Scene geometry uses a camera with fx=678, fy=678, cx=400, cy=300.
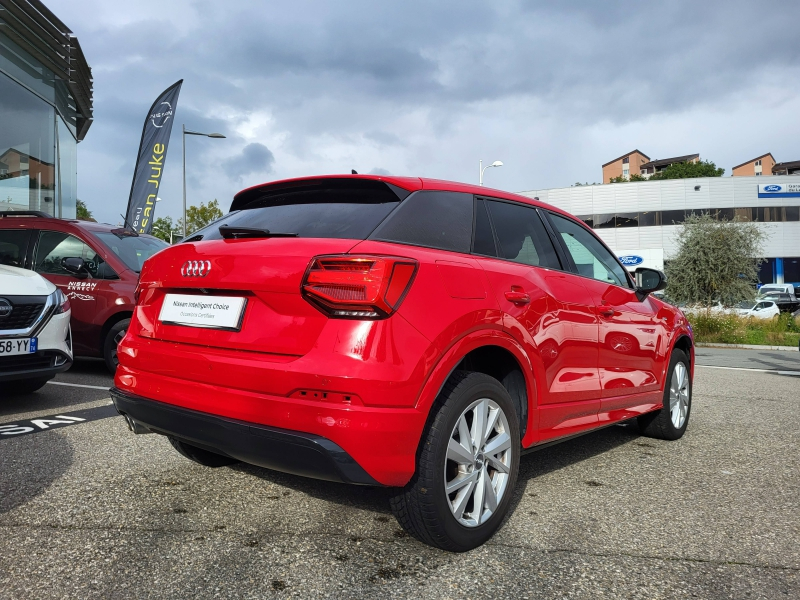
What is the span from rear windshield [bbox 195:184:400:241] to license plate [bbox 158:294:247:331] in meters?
0.36

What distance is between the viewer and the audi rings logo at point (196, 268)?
2.98 metres

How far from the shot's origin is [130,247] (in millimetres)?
8312

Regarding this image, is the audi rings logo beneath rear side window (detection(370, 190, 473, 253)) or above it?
beneath

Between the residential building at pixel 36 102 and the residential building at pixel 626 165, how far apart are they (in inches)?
3359

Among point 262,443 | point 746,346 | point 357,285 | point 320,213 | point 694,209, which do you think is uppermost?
point 694,209

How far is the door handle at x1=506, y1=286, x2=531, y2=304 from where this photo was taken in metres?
3.15

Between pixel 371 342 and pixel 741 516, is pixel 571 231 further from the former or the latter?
pixel 371 342

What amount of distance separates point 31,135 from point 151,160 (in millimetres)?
2992

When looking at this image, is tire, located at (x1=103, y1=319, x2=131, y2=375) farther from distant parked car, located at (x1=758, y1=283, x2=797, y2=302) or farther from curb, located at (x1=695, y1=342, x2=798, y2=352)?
distant parked car, located at (x1=758, y1=283, x2=797, y2=302)

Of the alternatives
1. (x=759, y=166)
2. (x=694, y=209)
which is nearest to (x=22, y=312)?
(x=694, y=209)

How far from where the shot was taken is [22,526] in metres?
2.98

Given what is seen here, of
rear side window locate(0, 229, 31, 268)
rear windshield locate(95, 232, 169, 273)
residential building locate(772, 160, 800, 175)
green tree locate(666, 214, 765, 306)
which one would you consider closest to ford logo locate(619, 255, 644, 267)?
green tree locate(666, 214, 765, 306)

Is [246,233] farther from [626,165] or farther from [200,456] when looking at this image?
[626,165]

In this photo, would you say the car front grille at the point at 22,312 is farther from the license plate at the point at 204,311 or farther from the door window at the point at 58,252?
the license plate at the point at 204,311
